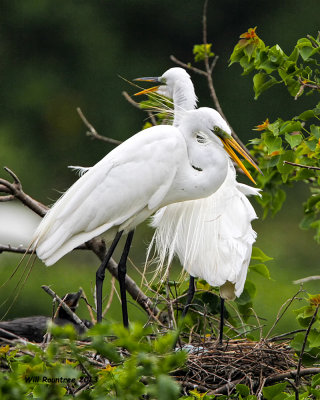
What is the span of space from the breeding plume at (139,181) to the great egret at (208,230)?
21cm

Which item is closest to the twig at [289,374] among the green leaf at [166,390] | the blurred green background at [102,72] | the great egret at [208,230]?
the great egret at [208,230]

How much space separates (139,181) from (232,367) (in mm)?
852

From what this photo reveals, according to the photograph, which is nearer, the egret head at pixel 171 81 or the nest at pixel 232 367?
the nest at pixel 232 367

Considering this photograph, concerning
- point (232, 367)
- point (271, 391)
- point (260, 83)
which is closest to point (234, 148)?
point (260, 83)

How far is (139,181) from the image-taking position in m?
3.99

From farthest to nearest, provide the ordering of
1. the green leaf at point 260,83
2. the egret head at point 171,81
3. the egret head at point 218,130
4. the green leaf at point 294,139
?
the egret head at point 171,81, the egret head at point 218,130, the green leaf at point 260,83, the green leaf at point 294,139

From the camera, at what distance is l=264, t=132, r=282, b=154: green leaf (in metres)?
3.53

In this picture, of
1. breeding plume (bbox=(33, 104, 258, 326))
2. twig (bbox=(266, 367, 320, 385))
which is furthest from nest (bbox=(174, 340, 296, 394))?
breeding plume (bbox=(33, 104, 258, 326))

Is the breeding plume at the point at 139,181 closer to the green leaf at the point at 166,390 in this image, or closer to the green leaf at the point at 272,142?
the green leaf at the point at 272,142

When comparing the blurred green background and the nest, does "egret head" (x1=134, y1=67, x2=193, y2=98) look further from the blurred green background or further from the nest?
the blurred green background

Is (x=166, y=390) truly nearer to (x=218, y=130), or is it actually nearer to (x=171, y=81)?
(x=218, y=130)

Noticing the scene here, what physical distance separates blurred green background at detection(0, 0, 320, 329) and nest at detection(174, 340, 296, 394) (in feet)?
24.2

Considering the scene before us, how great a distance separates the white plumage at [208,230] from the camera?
12.9 ft

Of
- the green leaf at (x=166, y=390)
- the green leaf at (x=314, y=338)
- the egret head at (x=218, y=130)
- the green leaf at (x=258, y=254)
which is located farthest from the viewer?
the green leaf at (x=258, y=254)
